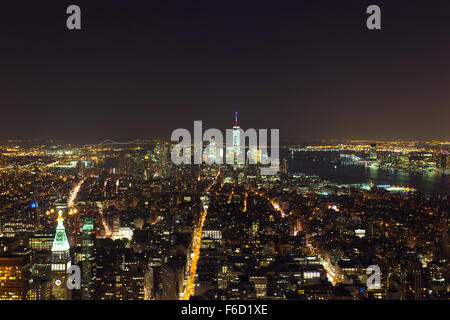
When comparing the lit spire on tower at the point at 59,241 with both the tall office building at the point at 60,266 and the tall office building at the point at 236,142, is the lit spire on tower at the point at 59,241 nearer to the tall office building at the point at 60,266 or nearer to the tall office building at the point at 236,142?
the tall office building at the point at 60,266

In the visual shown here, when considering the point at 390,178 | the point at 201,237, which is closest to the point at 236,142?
the point at 390,178

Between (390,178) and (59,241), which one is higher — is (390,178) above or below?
below

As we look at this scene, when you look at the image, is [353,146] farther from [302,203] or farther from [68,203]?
[68,203]

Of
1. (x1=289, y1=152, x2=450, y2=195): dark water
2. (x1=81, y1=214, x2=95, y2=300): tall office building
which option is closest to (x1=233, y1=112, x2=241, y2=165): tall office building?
(x1=289, y1=152, x2=450, y2=195): dark water

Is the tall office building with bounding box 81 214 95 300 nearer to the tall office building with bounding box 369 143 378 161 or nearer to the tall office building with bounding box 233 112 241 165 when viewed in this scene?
the tall office building with bounding box 233 112 241 165

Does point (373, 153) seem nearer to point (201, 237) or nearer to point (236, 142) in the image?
point (236, 142)
